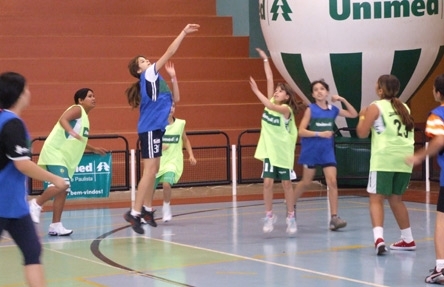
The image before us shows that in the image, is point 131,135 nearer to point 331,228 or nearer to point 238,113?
point 238,113

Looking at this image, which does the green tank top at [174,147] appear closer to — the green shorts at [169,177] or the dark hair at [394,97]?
the green shorts at [169,177]

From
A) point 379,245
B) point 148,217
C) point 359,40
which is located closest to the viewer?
point 379,245

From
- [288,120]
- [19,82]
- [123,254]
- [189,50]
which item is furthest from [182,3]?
[19,82]

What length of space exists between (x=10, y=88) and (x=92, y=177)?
8.19 meters

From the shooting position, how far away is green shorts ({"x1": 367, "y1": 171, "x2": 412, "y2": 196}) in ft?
31.2

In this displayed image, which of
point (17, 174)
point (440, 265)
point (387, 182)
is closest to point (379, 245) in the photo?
point (387, 182)

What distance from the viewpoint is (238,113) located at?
18844mm

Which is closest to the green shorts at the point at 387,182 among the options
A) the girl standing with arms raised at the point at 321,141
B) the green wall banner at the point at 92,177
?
the girl standing with arms raised at the point at 321,141

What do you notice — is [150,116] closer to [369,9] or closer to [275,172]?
[275,172]

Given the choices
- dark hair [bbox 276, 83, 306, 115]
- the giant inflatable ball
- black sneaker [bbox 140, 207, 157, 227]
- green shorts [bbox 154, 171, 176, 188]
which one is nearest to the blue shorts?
black sneaker [bbox 140, 207, 157, 227]

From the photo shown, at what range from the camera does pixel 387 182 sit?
9.53 m

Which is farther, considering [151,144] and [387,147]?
[151,144]

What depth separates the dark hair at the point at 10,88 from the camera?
6.52m

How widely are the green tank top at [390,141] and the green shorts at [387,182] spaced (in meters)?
0.06
